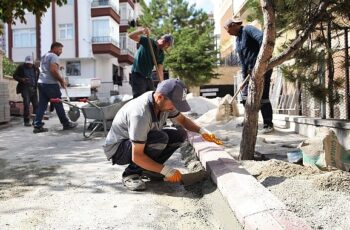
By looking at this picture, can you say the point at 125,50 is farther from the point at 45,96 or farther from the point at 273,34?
the point at 273,34

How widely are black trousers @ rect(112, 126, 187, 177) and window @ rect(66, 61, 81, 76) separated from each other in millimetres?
33076

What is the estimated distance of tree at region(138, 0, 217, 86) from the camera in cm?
2670

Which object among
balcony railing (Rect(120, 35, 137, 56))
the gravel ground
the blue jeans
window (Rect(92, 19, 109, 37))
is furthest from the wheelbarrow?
balcony railing (Rect(120, 35, 137, 56))

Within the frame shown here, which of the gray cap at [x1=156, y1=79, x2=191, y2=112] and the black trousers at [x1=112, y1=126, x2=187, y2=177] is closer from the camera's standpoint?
the gray cap at [x1=156, y1=79, x2=191, y2=112]

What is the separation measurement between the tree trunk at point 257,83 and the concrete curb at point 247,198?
277mm

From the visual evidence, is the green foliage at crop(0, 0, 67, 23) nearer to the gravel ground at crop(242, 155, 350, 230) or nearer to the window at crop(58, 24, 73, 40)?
the gravel ground at crop(242, 155, 350, 230)

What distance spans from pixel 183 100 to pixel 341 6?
214 cm

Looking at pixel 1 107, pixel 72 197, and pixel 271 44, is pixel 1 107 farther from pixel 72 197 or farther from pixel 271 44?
pixel 271 44

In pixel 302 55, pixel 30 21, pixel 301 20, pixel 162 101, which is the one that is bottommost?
pixel 162 101

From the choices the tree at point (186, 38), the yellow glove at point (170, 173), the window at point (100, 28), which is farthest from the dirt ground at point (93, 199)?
the window at point (100, 28)

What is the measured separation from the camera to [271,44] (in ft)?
13.3

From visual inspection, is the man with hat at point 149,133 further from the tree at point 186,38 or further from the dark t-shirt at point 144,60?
the tree at point 186,38

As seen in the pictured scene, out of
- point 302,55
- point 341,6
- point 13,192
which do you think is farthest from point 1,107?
point 341,6

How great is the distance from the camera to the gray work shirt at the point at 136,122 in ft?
11.6
